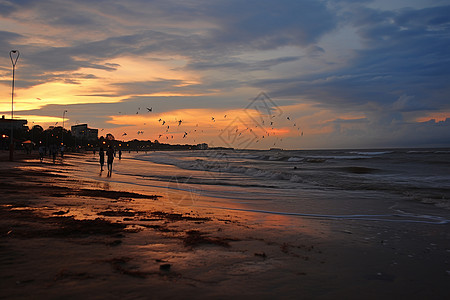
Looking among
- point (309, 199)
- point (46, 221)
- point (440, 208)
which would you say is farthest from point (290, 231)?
point (440, 208)

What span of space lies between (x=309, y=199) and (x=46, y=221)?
10.2 metres

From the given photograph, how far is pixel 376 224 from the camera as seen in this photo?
8.81 m

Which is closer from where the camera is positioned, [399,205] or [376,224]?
[376,224]

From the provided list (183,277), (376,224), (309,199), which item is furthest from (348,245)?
(309,199)

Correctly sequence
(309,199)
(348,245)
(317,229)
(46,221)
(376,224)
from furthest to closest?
(309,199)
(376,224)
(317,229)
(46,221)
(348,245)

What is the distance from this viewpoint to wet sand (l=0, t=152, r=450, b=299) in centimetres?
394

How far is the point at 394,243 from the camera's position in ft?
22.4

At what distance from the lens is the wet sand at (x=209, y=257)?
394cm

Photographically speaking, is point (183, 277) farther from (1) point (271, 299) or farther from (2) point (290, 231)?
(2) point (290, 231)

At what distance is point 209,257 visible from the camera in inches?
205

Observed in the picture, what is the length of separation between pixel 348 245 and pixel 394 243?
3.76ft

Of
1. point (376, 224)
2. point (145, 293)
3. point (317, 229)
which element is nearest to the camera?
point (145, 293)

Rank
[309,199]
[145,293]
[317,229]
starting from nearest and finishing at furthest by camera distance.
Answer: [145,293] < [317,229] < [309,199]

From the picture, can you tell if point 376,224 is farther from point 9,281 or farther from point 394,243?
point 9,281
